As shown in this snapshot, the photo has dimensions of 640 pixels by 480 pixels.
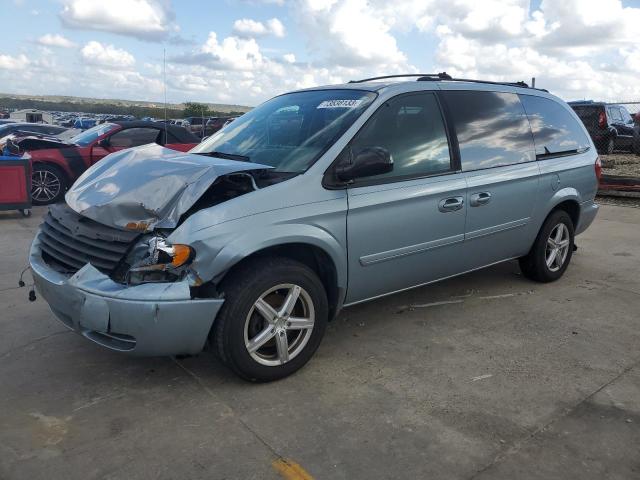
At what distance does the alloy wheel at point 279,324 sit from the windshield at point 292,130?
31.0 inches

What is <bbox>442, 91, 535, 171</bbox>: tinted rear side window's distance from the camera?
14.1ft

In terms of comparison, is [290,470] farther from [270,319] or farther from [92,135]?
[92,135]

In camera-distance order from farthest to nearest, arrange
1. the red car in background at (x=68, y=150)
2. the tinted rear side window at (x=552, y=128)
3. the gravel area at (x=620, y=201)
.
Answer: the red car in background at (x=68, y=150), the gravel area at (x=620, y=201), the tinted rear side window at (x=552, y=128)

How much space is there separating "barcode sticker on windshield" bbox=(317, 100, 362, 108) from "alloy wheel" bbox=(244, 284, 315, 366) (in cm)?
137

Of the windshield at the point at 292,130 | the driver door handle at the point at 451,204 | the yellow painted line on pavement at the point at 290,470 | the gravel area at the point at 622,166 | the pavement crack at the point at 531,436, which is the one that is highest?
the windshield at the point at 292,130

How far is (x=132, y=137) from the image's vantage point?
10.8 meters

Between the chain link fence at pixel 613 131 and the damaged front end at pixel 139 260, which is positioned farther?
the chain link fence at pixel 613 131

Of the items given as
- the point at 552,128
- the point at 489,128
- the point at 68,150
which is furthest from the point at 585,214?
the point at 68,150

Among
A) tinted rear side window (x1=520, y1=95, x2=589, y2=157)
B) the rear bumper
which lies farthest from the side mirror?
the rear bumper

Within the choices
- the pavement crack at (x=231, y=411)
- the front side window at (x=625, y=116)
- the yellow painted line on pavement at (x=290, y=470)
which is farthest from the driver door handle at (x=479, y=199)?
the front side window at (x=625, y=116)

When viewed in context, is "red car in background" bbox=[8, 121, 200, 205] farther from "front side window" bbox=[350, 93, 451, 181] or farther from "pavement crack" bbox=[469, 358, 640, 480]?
"pavement crack" bbox=[469, 358, 640, 480]

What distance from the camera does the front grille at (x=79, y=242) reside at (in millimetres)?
3174

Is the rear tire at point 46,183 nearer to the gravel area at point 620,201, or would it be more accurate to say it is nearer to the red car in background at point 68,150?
the red car in background at point 68,150

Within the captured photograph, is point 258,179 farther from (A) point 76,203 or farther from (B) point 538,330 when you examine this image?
(B) point 538,330
